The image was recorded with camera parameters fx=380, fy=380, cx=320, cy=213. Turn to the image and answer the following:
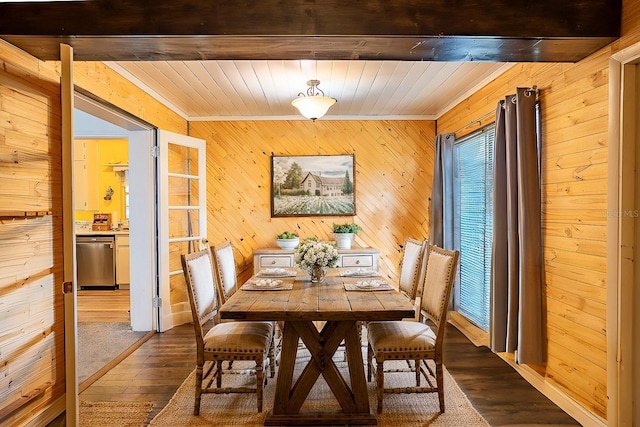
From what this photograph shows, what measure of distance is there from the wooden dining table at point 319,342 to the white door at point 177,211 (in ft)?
6.11

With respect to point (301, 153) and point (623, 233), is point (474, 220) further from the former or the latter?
point (301, 153)

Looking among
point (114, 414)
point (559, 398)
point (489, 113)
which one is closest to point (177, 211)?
point (114, 414)

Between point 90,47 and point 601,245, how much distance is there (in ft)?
9.80

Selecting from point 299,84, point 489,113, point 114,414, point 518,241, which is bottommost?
point 114,414

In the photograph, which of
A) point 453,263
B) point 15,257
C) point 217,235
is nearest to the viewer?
point 15,257

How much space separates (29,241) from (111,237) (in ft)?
13.0

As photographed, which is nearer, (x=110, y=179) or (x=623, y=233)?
(x=623, y=233)

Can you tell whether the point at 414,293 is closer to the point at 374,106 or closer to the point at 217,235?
the point at 374,106

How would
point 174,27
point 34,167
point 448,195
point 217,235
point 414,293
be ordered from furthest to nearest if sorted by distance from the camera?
point 217,235 → point 448,195 → point 414,293 → point 34,167 → point 174,27

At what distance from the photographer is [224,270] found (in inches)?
118

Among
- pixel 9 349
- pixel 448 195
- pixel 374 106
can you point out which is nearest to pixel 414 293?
pixel 448 195

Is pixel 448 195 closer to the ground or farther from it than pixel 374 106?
closer to the ground

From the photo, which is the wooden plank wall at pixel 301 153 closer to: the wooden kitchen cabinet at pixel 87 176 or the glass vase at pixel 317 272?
the glass vase at pixel 317 272

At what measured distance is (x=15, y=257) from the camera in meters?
2.06
